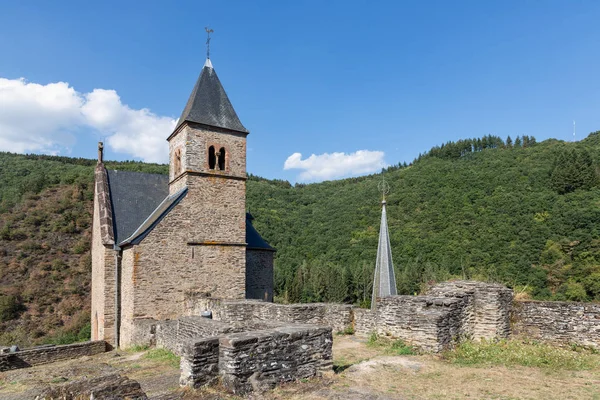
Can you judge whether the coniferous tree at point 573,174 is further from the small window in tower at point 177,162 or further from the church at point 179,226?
the small window in tower at point 177,162

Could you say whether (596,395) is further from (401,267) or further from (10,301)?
(401,267)

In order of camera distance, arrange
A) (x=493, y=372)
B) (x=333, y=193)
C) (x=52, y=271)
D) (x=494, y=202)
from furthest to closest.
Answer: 1. (x=333, y=193)
2. (x=494, y=202)
3. (x=52, y=271)
4. (x=493, y=372)

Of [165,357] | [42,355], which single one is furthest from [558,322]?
[42,355]

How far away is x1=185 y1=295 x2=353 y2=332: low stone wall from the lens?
10473mm

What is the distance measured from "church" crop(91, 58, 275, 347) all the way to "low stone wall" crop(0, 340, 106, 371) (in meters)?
1.27

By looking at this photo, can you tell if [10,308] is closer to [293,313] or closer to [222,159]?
[222,159]

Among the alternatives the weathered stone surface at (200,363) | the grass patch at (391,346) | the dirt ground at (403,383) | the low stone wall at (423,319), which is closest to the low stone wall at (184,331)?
the weathered stone surface at (200,363)

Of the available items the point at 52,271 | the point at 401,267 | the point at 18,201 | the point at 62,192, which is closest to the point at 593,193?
the point at 401,267

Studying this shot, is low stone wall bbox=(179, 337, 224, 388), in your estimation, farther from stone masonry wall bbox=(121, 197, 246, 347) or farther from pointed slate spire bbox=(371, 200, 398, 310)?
stone masonry wall bbox=(121, 197, 246, 347)

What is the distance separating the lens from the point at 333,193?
2943 inches

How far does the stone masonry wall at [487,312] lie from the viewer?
8.56 meters

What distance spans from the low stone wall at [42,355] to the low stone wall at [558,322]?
46.9ft

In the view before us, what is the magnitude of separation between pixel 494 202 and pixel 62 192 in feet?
176

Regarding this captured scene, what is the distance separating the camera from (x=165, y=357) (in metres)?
9.92
